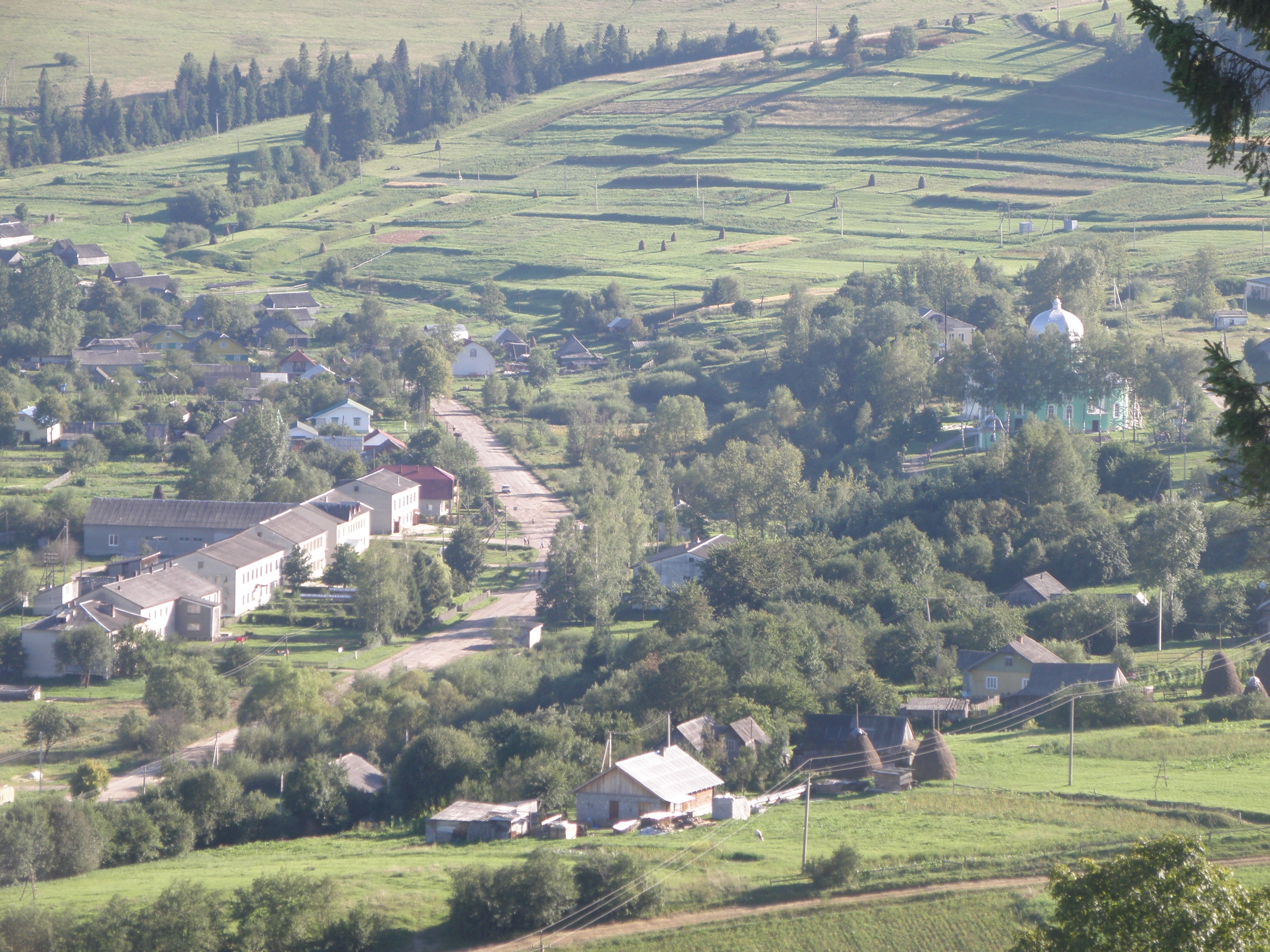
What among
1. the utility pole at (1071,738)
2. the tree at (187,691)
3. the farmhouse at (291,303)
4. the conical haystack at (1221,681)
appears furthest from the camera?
the farmhouse at (291,303)

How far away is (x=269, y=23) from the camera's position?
145375 mm

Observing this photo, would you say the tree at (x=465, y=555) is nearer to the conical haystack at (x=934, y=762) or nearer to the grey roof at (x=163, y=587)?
the grey roof at (x=163, y=587)

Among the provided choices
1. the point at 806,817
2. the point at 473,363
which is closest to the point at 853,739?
the point at 806,817

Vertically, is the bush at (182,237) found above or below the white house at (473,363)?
above

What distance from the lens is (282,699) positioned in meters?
29.6

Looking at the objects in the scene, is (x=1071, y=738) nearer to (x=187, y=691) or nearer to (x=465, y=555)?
(x=187, y=691)

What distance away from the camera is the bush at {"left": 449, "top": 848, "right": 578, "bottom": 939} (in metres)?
19.5

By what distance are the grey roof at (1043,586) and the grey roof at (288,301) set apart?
46.3 m

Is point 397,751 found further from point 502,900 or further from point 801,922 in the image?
point 801,922

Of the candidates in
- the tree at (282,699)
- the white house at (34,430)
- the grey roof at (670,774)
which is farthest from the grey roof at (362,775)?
the white house at (34,430)

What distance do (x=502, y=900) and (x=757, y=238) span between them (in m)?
63.4

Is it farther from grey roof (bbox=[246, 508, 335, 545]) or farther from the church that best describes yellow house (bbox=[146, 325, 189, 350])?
the church

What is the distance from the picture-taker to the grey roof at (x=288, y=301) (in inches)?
2867

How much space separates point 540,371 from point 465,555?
22.9 metres
